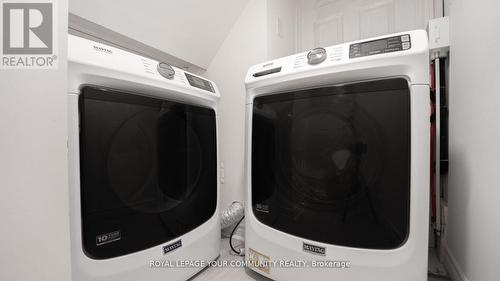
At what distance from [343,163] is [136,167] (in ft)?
2.16

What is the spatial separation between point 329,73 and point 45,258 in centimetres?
79

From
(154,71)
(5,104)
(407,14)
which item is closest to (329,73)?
(154,71)

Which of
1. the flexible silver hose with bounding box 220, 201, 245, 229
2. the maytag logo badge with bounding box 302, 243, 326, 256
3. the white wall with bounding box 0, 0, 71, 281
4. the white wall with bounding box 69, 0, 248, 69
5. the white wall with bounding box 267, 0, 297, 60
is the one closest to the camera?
the white wall with bounding box 0, 0, 71, 281

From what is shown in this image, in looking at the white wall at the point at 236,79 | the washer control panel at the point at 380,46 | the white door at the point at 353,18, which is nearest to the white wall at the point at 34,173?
the washer control panel at the point at 380,46

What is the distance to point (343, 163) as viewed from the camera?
0.68 metres

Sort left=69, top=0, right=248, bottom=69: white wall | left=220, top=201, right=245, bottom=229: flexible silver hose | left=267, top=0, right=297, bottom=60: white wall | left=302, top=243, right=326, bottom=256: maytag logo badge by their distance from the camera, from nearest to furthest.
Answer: left=302, top=243, right=326, bottom=256: maytag logo badge < left=69, top=0, right=248, bottom=69: white wall < left=220, top=201, right=245, bottom=229: flexible silver hose < left=267, top=0, right=297, bottom=60: white wall

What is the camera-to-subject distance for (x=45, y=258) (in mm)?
358

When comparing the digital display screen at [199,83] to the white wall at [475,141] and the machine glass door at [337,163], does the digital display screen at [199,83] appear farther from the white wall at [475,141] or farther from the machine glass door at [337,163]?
the white wall at [475,141]

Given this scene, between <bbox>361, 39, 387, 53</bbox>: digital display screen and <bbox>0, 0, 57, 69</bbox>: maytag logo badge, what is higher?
<bbox>361, 39, 387, 53</bbox>: digital display screen

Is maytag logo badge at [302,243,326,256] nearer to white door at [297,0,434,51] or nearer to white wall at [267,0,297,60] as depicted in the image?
white wall at [267,0,297,60]

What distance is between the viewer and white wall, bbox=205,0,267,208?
125cm

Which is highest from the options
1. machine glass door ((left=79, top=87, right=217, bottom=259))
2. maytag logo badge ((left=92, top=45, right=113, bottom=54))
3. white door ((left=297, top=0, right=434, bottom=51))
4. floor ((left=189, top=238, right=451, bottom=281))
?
white door ((left=297, top=0, right=434, bottom=51))

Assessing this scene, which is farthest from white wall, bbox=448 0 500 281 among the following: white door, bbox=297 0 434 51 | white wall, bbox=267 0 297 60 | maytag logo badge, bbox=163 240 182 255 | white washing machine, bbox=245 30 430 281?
maytag logo badge, bbox=163 240 182 255

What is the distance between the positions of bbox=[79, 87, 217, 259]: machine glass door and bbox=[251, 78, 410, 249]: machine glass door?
25 cm
